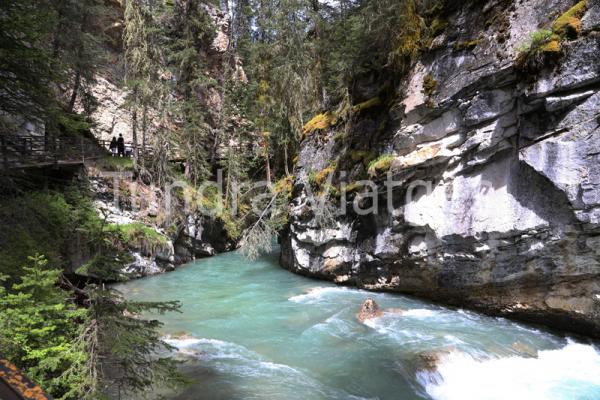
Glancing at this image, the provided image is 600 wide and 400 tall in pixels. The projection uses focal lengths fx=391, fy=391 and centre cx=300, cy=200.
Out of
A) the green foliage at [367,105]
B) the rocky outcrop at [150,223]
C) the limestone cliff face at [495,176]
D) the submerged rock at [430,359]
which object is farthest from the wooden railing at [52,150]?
the submerged rock at [430,359]

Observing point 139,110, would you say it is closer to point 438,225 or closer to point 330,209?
point 330,209

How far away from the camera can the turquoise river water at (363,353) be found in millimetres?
7137

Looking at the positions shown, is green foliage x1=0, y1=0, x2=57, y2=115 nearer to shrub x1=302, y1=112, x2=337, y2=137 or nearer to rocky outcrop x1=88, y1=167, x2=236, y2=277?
rocky outcrop x1=88, y1=167, x2=236, y2=277

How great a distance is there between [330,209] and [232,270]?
611 centimetres

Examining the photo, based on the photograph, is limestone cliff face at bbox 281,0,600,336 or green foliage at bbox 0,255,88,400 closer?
green foliage at bbox 0,255,88,400

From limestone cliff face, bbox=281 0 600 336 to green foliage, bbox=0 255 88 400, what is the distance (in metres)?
9.29

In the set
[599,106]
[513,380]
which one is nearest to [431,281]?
[513,380]

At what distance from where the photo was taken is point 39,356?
4629 millimetres

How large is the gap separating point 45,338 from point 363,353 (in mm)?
6172

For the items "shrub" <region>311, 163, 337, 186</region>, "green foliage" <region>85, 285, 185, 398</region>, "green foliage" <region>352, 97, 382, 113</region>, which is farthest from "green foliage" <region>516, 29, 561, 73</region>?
"green foliage" <region>85, 285, 185, 398</region>

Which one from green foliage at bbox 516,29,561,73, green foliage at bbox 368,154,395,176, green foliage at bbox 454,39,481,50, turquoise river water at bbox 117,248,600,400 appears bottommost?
turquoise river water at bbox 117,248,600,400

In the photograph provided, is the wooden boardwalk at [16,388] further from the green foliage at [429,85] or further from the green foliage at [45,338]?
the green foliage at [429,85]

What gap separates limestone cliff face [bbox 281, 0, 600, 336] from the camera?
8.41 metres

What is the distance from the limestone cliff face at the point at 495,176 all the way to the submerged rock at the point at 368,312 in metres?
2.13
